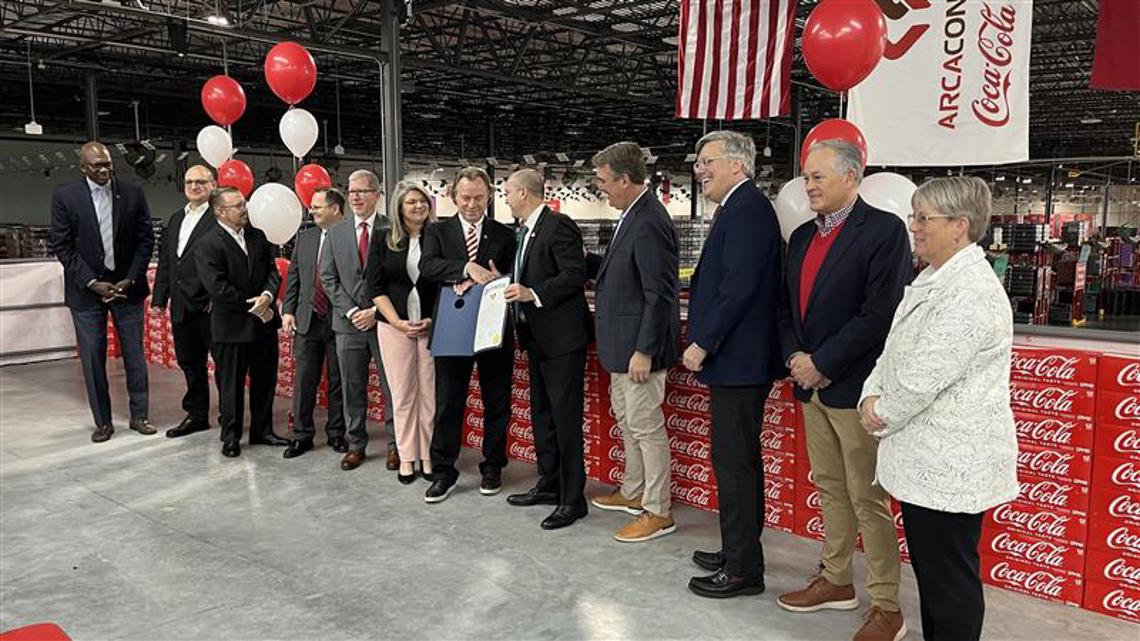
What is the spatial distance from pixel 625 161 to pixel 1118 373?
203 cm

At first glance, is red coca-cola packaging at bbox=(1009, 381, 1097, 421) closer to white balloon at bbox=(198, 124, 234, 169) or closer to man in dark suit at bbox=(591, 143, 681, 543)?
man in dark suit at bbox=(591, 143, 681, 543)

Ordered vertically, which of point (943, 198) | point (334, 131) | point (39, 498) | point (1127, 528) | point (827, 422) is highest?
point (334, 131)

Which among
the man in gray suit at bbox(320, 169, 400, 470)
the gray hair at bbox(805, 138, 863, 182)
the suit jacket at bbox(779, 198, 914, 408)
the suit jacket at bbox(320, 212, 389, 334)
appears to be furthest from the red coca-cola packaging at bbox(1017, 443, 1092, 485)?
the suit jacket at bbox(320, 212, 389, 334)

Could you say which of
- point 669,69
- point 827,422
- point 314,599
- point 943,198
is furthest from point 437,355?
point 669,69

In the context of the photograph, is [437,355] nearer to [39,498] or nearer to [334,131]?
[39,498]

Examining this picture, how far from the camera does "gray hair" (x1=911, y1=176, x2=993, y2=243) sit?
2.26 metres

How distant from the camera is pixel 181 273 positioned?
223 inches

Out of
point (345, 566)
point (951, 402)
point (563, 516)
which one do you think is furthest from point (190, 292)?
point (951, 402)

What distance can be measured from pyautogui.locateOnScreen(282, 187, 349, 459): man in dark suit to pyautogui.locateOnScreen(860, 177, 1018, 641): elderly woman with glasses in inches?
143

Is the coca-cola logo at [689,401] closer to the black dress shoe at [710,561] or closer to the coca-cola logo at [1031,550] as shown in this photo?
the black dress shoe at [710,561]

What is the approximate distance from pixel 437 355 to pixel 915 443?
2522 millimetres

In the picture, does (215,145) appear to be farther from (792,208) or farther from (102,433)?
(792,208)

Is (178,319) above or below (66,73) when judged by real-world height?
below

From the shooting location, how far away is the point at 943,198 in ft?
7.48
